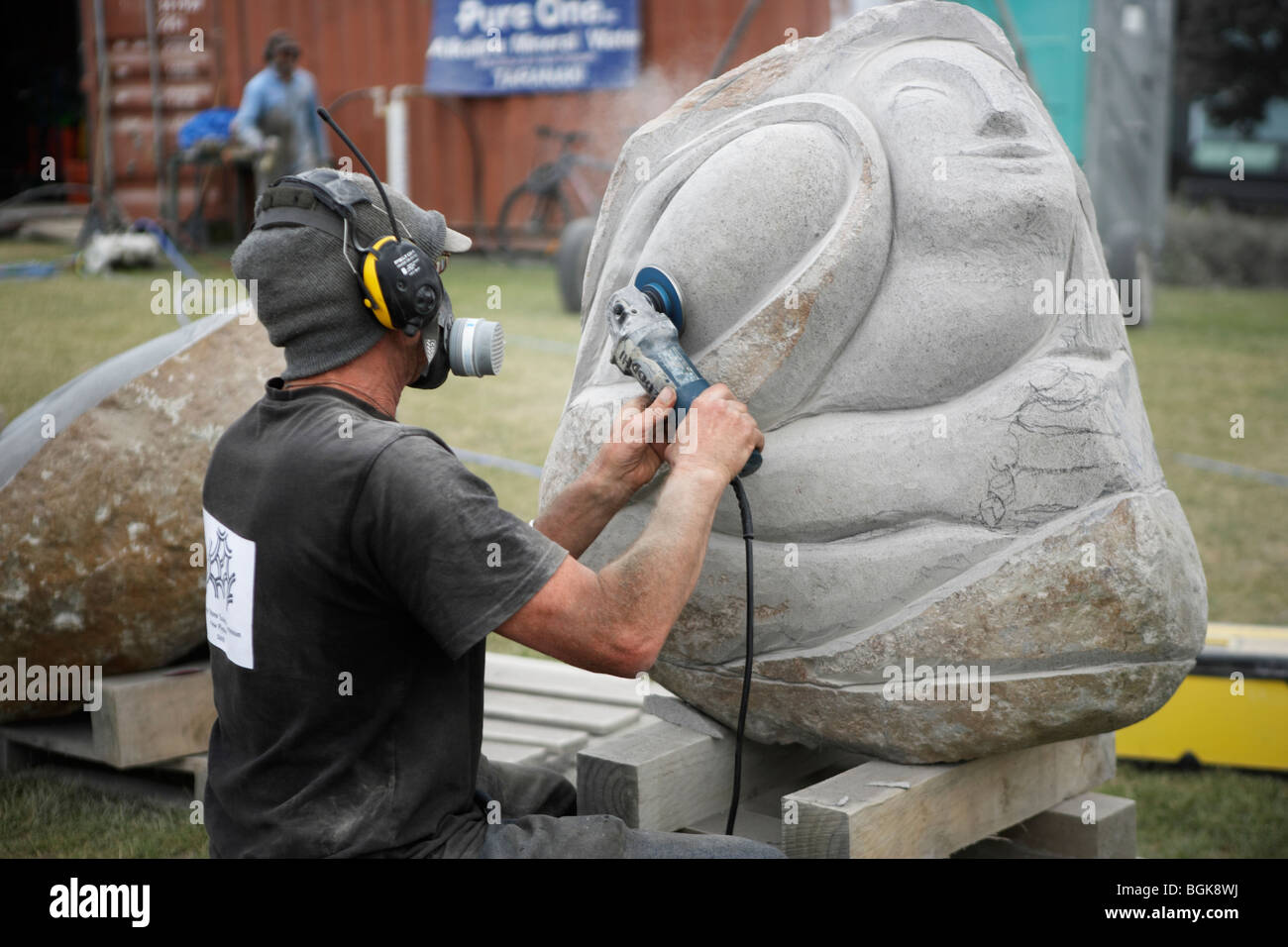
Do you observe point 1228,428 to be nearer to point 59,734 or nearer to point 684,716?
point 684,716

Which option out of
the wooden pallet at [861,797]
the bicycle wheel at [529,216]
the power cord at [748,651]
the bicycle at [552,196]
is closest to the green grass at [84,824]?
the wooden pallet at [861,797]

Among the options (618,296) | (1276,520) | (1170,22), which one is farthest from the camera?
(1170,22)

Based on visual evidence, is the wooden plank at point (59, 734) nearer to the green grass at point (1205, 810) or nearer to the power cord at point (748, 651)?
the power cord at point (748, 651)

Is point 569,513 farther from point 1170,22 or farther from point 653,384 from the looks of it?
point 1170,22

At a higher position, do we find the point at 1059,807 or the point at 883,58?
the point at 883,58

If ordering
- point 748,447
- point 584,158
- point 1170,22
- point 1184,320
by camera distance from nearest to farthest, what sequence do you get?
point 748,447 → point 1184,320 → point 584,158 → point 1170,22

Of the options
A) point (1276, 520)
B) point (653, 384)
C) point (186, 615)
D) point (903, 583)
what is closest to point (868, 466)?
point (903, 583)

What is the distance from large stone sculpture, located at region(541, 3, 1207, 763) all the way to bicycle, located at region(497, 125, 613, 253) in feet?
30.7

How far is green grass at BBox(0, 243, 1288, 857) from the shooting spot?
321cm

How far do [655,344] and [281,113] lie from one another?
9.17 m

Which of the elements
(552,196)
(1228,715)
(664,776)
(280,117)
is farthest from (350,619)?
(552,196)

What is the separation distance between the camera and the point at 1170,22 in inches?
550

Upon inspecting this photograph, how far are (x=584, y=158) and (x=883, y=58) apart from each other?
9767 mm

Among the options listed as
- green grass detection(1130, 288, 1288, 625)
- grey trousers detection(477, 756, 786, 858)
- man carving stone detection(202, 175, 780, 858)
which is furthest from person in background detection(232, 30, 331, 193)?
grey trousers detection(477, 756, 786, 858)
